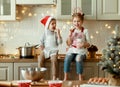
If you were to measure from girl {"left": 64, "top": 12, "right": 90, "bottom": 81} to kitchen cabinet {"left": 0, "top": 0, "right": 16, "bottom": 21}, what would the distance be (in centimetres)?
88

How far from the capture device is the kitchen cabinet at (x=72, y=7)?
509 cm

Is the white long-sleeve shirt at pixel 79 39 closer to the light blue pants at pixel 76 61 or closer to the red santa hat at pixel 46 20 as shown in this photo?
the light blue pants at pixel 76 61

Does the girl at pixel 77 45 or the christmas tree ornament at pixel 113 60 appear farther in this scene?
the girl at pixel 77 45

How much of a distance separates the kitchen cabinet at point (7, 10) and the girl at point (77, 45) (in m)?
0.88

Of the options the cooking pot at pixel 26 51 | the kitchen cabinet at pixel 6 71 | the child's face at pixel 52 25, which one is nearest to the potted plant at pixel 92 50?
the child's face at pixel 52 25

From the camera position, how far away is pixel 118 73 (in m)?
3.05

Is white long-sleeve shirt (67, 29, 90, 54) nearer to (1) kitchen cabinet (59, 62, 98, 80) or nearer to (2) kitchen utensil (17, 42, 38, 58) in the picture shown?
(1) kitchen cabinet (59, 62, 98, 80)

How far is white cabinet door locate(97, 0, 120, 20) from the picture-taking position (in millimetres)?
5059

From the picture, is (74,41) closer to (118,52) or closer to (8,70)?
(8,70)

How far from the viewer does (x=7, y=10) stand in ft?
16.9

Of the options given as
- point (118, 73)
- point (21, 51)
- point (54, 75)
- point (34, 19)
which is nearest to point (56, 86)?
point (118, 73)

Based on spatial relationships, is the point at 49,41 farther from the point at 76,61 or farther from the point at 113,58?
the point at 113,58

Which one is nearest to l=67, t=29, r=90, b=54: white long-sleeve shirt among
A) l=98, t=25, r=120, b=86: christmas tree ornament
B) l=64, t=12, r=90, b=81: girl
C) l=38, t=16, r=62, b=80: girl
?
l=64, t=12, r=90, b=81: girl

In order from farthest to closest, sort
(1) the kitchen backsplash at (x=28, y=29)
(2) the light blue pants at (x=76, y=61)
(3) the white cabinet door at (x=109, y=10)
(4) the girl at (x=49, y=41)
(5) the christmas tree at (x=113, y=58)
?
1. (1) the kitchen backsplash at (x=28, y=29)
2. (3) the white cabinet door at (x=109, y=10)
3. (4) the girl at (x=49, y=41)
4. (2) the light blue pants at (x=76, y=61)
5. (5) the christmas tree at (x=113, y=58)
